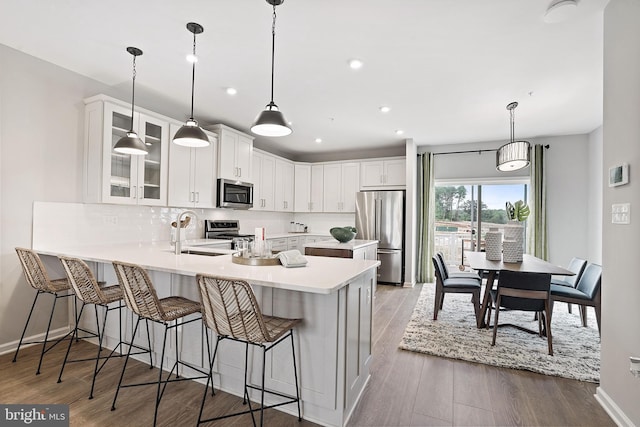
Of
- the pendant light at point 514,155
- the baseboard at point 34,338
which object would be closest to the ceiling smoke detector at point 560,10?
the pendant light at point 514,155

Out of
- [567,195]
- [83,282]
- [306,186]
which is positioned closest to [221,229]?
[306,186]

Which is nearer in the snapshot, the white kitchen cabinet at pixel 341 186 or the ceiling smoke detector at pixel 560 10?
the ceiling smoke detector at pixel 560 10

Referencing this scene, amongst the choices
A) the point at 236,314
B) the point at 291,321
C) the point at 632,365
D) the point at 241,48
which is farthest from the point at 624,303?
the point at 241,48

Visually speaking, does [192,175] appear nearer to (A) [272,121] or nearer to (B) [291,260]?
(A) [272,121]

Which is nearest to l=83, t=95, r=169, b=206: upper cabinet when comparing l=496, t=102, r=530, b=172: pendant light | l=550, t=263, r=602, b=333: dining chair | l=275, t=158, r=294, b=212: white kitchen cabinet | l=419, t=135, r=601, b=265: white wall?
l=275, t=158, r=294, b=212: white kitchen cabinet

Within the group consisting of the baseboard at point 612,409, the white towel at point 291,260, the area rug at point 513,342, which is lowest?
the area rug at point 513,342

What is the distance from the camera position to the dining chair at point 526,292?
111 inches

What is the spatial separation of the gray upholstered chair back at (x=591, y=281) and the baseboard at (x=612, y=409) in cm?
129

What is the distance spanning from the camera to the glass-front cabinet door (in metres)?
3.20

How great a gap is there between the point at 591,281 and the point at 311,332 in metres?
3.09

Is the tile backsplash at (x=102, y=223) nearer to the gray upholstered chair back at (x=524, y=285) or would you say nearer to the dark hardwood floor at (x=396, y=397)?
the dark hardwood floor at (x=396, y=397)

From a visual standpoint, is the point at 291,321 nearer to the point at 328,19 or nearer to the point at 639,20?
the point at 328,19

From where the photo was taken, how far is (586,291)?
126 inches

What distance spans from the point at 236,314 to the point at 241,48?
223 cm
